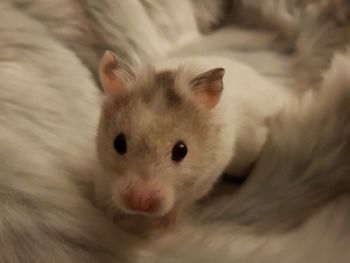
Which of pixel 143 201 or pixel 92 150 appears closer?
pixel 143 201

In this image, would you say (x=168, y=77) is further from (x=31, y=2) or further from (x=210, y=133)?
(x=31, y=2)

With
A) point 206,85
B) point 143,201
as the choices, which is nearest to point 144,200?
point 143,201

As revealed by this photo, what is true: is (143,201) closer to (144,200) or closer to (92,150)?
(144,200)

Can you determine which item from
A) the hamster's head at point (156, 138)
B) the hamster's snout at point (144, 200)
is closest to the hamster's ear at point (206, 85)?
the hamster's head at point (156, 138)

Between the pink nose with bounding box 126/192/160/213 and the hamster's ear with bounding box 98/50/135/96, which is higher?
the hamster's ear with bounding box 98/50/135/96

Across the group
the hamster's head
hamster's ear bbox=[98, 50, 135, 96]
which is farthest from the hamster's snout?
→ hamster's ear bbox=[98, 50, 135, 96]

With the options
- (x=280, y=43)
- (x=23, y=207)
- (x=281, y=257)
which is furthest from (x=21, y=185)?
(x=280, y=43)

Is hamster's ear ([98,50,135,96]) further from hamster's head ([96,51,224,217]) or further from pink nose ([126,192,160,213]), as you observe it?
pink nose ([126,192,160,213])

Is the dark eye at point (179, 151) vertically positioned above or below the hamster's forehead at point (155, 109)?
below

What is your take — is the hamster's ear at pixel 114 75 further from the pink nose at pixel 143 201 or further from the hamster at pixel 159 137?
the pink nose at pixel 143 201
